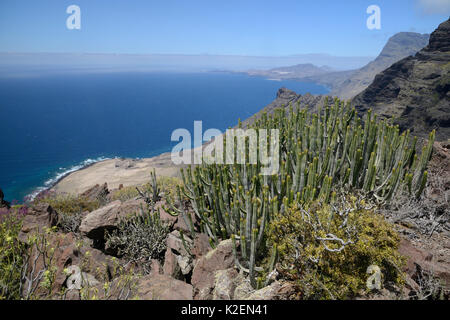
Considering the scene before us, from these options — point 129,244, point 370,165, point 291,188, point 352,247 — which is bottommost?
point 129,244

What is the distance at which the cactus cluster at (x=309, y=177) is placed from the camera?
20.2 ft

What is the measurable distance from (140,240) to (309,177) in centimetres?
467

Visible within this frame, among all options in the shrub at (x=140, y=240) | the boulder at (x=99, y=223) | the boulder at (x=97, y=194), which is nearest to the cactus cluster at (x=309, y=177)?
the shrub at (x=140, y=240)

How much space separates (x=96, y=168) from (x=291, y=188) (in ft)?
198

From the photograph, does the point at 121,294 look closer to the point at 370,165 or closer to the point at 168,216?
the point at 168,216

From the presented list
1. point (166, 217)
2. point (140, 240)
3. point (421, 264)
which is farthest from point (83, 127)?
point (421, 264)

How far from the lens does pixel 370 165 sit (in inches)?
277

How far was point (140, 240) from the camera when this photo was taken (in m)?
6.70

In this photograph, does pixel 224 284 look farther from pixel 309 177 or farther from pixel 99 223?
pixel 99 223

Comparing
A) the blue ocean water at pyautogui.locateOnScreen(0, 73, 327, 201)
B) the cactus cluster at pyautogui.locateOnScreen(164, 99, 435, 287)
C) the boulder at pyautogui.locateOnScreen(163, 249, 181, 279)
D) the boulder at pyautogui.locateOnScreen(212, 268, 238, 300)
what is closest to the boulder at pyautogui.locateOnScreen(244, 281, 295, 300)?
the boulder at pyautogui.locateOnScreen(212, 268, 238, 300)

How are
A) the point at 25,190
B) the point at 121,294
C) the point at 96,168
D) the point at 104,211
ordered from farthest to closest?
the point at 96,168, the point at 25,190, the point at 104,211, the point at 121,294

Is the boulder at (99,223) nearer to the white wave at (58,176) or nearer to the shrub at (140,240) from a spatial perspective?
the shrub at (140,240)
